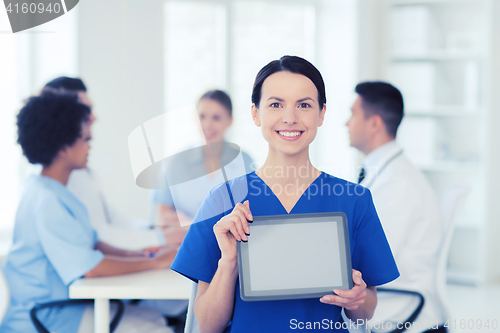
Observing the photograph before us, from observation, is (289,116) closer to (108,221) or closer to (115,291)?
(115,291)

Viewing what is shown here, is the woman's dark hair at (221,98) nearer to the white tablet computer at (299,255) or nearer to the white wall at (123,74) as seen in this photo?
the white wall at (123,74)

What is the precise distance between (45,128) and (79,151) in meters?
0.13

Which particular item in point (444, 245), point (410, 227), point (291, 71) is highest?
point (291, 71)

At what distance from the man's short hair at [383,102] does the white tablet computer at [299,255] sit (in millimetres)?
802

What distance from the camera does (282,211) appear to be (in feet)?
3.09

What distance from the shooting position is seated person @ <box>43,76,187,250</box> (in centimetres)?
162

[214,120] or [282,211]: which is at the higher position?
[214,120]

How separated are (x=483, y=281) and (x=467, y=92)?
1.41 metres

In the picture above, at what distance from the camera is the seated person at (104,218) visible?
162cm

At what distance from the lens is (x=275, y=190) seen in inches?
37.4

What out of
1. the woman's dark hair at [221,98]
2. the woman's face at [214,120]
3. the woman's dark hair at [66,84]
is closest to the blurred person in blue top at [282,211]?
the woman's face at [214,120]

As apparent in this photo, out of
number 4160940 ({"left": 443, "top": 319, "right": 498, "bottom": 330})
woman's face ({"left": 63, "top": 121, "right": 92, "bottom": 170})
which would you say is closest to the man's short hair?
woman's face ({"left": 63, "top": 121, "right": 92, "bottom": 170})

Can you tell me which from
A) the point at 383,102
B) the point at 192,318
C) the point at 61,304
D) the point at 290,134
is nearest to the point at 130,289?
the point at 61,304

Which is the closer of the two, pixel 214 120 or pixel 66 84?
pixel 214 120
